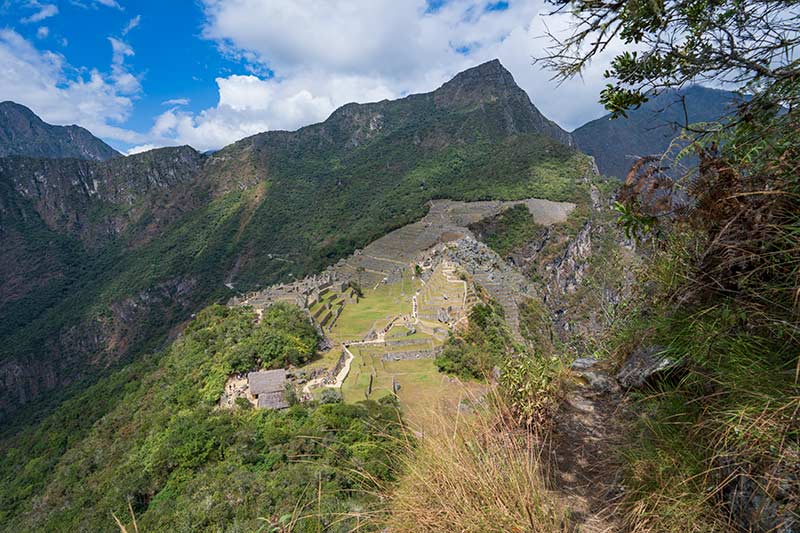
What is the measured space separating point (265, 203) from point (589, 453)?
107m

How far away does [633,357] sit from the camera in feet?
10.8

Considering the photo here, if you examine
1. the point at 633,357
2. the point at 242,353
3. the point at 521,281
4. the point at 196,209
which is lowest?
the point at 521,281

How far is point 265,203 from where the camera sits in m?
101

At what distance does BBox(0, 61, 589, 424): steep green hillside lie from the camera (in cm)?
6303

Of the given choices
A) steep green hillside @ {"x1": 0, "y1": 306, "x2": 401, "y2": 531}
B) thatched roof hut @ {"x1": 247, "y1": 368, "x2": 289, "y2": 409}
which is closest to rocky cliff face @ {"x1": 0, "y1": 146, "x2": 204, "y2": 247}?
steep green hillside @ {"x1": 0, "y1": 306, "x2": 401, "y2": 531}

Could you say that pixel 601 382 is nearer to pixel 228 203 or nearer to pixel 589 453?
pixel 589 453

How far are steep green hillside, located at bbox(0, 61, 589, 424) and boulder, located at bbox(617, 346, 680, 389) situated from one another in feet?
141

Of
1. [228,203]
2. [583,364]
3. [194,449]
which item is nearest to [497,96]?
[228,203]

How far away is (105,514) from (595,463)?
14745 mm

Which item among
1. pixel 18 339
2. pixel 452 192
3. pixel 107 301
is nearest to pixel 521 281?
pixel 452 192

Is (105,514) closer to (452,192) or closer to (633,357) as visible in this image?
(633,357)

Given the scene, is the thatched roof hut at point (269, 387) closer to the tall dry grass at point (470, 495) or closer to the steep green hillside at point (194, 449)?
the steep green hillside at point (194, 449)

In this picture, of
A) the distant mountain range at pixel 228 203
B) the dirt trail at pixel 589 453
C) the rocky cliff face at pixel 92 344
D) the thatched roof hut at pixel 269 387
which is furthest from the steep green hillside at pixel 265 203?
the dirt trail at pixel 589 453

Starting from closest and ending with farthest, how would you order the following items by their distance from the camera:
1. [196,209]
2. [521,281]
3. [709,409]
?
[709,409]
[521,281]
[196,209]
